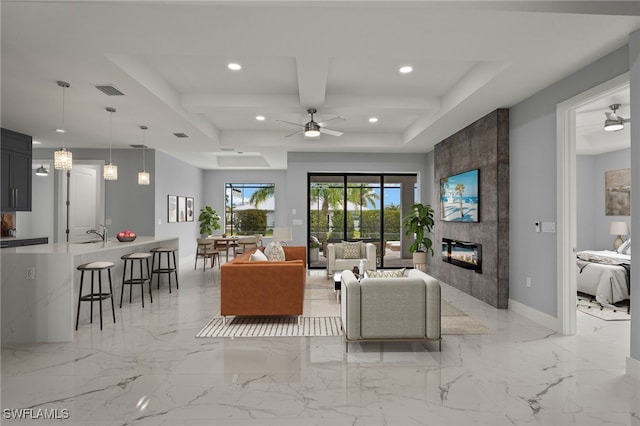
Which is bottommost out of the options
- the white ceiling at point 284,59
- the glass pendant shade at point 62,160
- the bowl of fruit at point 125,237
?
the bowl of fruit at point 125,237

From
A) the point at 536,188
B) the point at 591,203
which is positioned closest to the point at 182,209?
the point at 536,188

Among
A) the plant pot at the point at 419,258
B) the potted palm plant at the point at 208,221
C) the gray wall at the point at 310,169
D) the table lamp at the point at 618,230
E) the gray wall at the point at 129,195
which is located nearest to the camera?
the table lamp at the point at 618,230

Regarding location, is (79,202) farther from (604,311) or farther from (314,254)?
(604,311)

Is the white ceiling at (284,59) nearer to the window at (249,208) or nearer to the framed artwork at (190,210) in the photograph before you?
the framed artwork at (190,210)

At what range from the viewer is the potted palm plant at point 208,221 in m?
10.7

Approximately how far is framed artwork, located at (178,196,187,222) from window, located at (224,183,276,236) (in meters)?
1.86

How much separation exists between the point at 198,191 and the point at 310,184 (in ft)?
14.5

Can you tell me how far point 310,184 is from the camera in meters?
8.45

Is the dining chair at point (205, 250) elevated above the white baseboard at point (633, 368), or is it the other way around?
the dining chair at point (205, 250)

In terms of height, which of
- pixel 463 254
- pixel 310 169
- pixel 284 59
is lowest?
pixel 463 254

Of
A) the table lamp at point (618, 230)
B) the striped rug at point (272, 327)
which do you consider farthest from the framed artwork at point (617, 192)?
the striped rug at point (272, 327)

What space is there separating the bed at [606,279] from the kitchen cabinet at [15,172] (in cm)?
892

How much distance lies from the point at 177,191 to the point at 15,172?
139 inches

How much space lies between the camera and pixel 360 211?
8.66m
